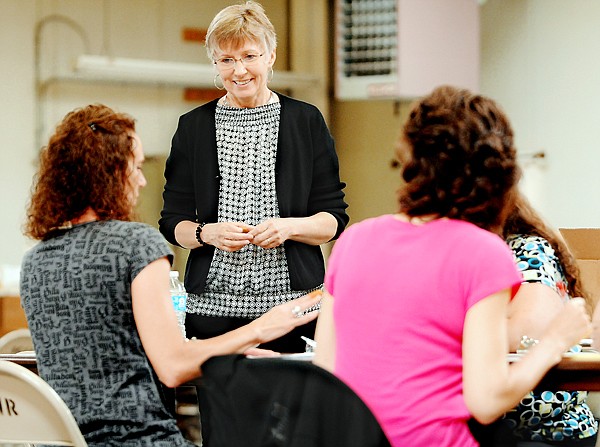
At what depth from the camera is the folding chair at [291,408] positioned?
4.27 ft

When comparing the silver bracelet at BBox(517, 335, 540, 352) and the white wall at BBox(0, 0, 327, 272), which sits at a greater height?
the white wall at BBox(0, 0, 327, 272)

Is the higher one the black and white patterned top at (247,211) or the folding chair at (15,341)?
the black and white patterned top at (247,211)

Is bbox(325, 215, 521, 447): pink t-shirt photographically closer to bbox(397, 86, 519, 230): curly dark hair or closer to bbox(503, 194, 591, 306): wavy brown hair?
bbox(397, 86, 519, 230): curly dark hair

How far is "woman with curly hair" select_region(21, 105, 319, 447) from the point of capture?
173cm

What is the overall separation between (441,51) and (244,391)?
4636 millimetres

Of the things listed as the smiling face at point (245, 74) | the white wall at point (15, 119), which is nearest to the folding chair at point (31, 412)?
the smiling face at point (245, 74)

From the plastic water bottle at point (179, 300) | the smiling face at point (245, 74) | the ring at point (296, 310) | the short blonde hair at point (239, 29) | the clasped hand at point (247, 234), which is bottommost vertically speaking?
the plastic water bottle at point (179, 300)

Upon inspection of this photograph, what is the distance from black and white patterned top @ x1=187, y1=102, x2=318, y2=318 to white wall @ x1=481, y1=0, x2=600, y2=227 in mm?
3104

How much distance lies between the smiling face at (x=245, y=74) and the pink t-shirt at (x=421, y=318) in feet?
3.18

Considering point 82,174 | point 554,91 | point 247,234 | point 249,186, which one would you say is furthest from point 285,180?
point 554,91

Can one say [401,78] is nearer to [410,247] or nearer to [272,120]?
[272,120]

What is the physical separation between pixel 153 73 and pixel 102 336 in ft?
14.1

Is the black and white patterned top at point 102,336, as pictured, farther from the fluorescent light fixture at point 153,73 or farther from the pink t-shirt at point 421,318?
the fluorescent light fixture at point 153,73

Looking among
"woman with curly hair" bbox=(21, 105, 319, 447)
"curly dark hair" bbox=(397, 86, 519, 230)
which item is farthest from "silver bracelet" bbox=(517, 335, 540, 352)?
"woman with curly hair" bbox=(21, 105, 319, 447)
